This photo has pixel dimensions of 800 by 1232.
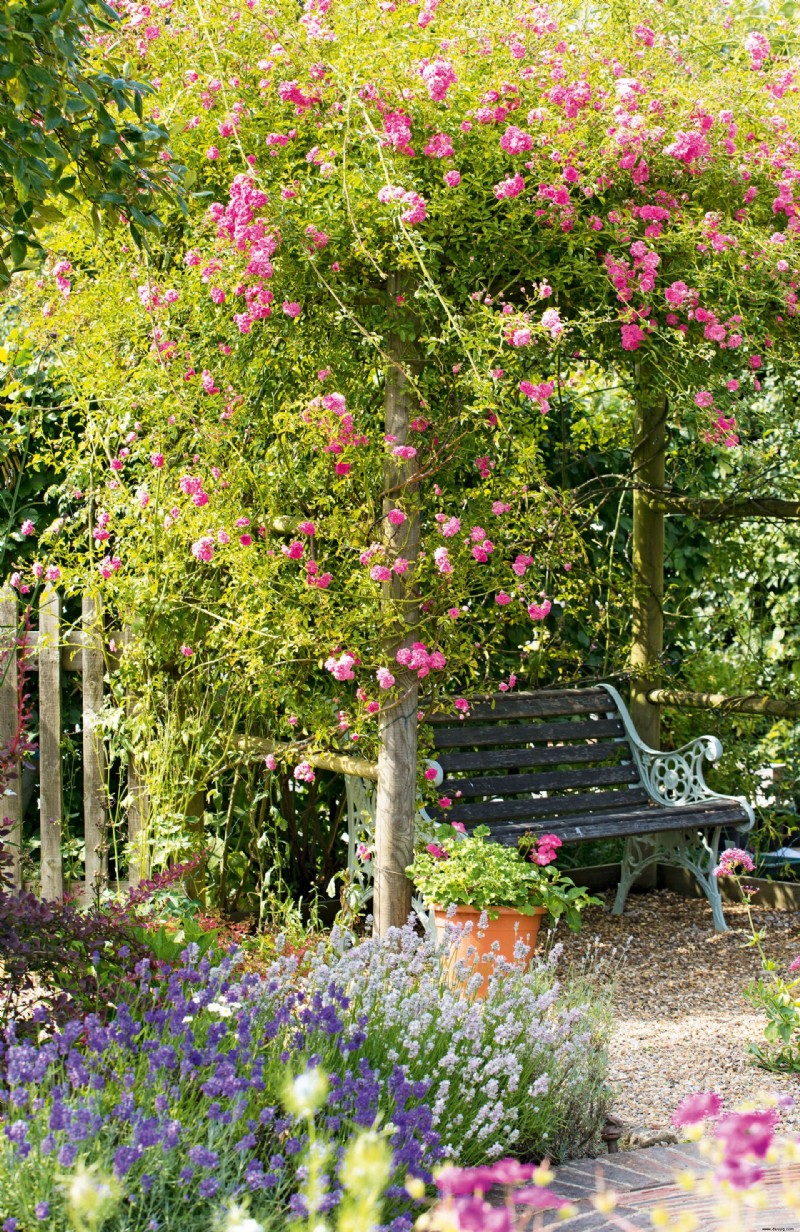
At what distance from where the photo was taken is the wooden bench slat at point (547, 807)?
4863mm

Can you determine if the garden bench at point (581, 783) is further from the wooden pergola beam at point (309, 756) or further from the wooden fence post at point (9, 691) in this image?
the wooden fence post at point (9, 691)

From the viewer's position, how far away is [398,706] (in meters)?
4.18

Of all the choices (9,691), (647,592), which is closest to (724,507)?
(647,592)

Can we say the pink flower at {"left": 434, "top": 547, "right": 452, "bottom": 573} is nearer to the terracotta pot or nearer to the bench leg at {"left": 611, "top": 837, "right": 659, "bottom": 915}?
the terracotta pot

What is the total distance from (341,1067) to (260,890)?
2634mm

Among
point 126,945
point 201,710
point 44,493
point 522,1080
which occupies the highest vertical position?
point 44,493

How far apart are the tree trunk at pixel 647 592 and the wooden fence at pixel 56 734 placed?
219cm

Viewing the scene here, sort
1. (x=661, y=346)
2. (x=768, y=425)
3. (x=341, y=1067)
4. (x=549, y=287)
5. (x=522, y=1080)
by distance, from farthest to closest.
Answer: (x=768, y=425) → (x=661, y=346) → (x=549, y=287) → (x=522, y=1080) → (x=341, y=1067)

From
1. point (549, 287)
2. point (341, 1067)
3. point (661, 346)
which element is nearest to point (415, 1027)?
point (341, 1067)

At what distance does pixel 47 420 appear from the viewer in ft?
17.9

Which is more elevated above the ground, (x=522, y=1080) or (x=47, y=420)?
(x=47, y=420)

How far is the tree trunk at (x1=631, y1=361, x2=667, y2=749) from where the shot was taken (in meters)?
5.73

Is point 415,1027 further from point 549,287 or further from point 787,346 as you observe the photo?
point 787,346

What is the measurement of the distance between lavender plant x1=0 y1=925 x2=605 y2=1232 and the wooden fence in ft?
6.01
